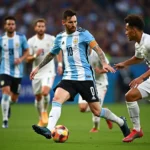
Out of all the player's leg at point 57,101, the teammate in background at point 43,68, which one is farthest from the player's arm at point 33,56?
the player's leg at point 57,101

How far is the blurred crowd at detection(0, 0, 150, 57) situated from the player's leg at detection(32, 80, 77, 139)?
1425 cm

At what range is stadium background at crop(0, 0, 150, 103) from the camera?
23734 millimetres

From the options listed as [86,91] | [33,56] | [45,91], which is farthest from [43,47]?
[86,91]

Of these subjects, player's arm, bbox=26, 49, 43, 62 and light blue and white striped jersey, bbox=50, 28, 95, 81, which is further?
player's arm, bbox=26, 49, 43, 62

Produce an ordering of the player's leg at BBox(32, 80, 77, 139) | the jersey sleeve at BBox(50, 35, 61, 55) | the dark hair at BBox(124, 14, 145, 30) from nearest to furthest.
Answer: the player's leg at BBox(32, 80, 77, 139), the dark hair at BBox(124, 14, 145, 30), the jersey sleeve at BBox(50, 35, 61, 55)

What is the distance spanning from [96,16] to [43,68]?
11013 millimetres

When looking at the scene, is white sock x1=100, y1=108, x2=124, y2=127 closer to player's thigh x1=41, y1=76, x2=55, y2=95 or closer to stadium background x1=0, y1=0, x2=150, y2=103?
player's thigh x1=41, y1=76, x2=55, y2=95

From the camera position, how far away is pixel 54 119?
8.95m

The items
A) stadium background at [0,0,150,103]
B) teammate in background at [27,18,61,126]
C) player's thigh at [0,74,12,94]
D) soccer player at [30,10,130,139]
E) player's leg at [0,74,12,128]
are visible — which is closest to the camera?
soccer player at [30,10,130,139]

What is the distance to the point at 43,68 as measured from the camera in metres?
14.3

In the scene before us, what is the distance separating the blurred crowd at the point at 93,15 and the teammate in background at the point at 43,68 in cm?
942

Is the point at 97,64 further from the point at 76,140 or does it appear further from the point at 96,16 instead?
the point at 96,16

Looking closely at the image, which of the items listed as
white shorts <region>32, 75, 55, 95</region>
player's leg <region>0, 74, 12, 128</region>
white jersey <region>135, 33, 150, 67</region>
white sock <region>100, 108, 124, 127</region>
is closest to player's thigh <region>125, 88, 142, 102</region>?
white jersey <region>135, 33, 150, 67</region>

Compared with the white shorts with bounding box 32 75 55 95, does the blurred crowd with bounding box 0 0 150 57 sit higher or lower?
higher
